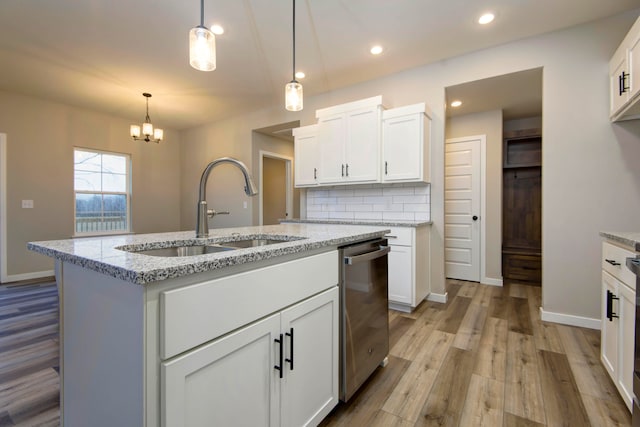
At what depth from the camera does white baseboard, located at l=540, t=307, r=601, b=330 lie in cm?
258

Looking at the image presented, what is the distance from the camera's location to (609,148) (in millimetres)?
2520

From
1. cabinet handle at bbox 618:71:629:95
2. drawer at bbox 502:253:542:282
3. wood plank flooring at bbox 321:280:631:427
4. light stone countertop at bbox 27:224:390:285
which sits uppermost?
cabinet handle at bbox 618:71:629:95

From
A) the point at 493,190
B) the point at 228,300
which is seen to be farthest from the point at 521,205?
the point at 228,300

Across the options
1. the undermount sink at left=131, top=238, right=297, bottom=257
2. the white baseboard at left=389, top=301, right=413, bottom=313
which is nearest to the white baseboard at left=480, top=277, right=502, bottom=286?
the white baseboard at left=389, top=301, right=413, bottom=313

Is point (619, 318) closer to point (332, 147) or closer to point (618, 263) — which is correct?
point (618, 263)

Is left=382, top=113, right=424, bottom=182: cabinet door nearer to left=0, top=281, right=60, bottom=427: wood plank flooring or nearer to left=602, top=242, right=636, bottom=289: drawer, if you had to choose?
left=602, top=242, right=636, bottom=289: drawer

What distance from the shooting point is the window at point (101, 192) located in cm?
486

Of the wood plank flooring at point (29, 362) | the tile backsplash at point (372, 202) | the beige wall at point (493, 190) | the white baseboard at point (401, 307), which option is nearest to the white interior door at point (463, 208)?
the beige wall at point (493, 190)

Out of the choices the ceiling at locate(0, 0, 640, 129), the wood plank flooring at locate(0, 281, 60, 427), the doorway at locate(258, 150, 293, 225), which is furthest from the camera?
the doorway at locate(258, 150, 293, 225)

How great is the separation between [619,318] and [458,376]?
0.88m

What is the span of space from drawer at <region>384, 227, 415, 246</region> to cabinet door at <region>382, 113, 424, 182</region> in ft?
1.88

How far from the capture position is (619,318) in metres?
1.54

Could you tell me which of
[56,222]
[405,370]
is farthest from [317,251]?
[56,222]

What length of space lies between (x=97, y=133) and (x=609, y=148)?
664 centimetres
